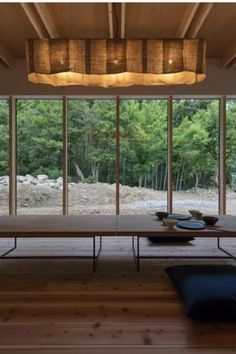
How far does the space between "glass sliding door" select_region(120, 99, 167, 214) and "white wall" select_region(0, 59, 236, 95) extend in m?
0.25

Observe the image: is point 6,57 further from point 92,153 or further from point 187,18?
point 187,18

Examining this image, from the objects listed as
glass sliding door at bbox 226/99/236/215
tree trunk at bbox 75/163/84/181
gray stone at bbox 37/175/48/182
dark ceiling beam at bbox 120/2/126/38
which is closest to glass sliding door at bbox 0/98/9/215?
gray stone at bbox 37/175/48/182

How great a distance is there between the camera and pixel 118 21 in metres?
4.25

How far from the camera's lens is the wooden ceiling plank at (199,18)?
3.75 m

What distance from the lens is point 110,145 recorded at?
238 inches

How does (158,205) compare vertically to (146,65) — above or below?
below

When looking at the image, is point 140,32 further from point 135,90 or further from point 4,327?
point 4,327

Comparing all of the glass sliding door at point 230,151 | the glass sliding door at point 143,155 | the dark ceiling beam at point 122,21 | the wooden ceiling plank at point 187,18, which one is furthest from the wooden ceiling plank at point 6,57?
the glass sliding door at point 230,151

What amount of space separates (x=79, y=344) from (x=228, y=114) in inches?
201

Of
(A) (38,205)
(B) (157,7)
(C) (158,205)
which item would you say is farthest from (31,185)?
(B) (157,7)

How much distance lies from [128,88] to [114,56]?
113 inches

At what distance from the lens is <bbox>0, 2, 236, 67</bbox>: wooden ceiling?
12.7 ft

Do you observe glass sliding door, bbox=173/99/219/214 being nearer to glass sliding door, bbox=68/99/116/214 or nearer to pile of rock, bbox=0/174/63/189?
glass sliding door, bbox=68/99/116/214

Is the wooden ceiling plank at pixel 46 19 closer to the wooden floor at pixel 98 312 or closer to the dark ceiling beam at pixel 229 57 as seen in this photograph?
the dark ceiling beam at pixel 229 57
